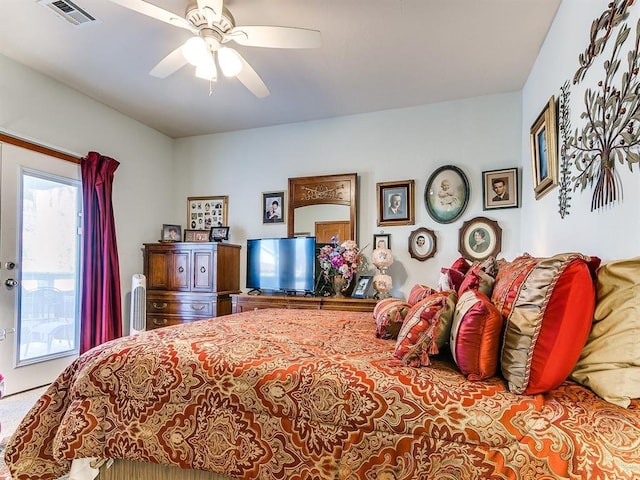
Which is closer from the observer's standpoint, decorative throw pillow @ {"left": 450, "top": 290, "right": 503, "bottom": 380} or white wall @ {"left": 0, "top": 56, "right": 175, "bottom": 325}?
decorative throw pillow @ {"left": 450, "top": 290, "right": 503, "bottom": 380}

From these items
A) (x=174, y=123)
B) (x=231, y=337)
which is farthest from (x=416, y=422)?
(x=174, y=123)

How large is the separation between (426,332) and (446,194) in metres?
2.64

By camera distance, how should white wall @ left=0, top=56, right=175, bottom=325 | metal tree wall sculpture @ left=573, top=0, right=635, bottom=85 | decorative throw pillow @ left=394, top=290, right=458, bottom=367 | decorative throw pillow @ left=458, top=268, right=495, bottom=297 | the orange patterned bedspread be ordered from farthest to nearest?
white wall @ left=0, top=56, right=175, bottom=325, decorative throw pillow @ left=458, top=268, right=495, bottom=297, metal tree wall sculpture @ left=573, top=0, right=635, bottom=85, decorative throw pillow @ left=394, top=290, right=458, bottom=367, the orange patterned bedspread

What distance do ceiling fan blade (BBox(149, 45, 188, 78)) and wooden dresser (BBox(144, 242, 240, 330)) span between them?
190cm

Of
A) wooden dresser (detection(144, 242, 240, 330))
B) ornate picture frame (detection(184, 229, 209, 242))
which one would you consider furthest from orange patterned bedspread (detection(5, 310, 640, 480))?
ornate picture frame (detection(184, 229, 209, 242))

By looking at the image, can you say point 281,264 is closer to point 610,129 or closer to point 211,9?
point 211,9

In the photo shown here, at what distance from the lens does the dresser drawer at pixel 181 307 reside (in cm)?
402

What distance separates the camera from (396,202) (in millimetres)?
3918

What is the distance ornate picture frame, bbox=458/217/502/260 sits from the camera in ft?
11.7

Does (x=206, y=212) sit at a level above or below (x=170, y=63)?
below

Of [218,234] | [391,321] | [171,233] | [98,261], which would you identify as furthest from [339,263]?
[98,261]

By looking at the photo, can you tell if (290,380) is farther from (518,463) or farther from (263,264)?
(263,264)

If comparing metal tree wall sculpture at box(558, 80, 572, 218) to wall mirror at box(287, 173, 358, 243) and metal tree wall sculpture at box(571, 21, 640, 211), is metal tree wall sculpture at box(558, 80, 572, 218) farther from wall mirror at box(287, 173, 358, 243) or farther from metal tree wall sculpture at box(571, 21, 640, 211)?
wall mirror at box(287, 173, 358, 243)

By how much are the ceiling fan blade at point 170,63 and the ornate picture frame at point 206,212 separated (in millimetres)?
2109
